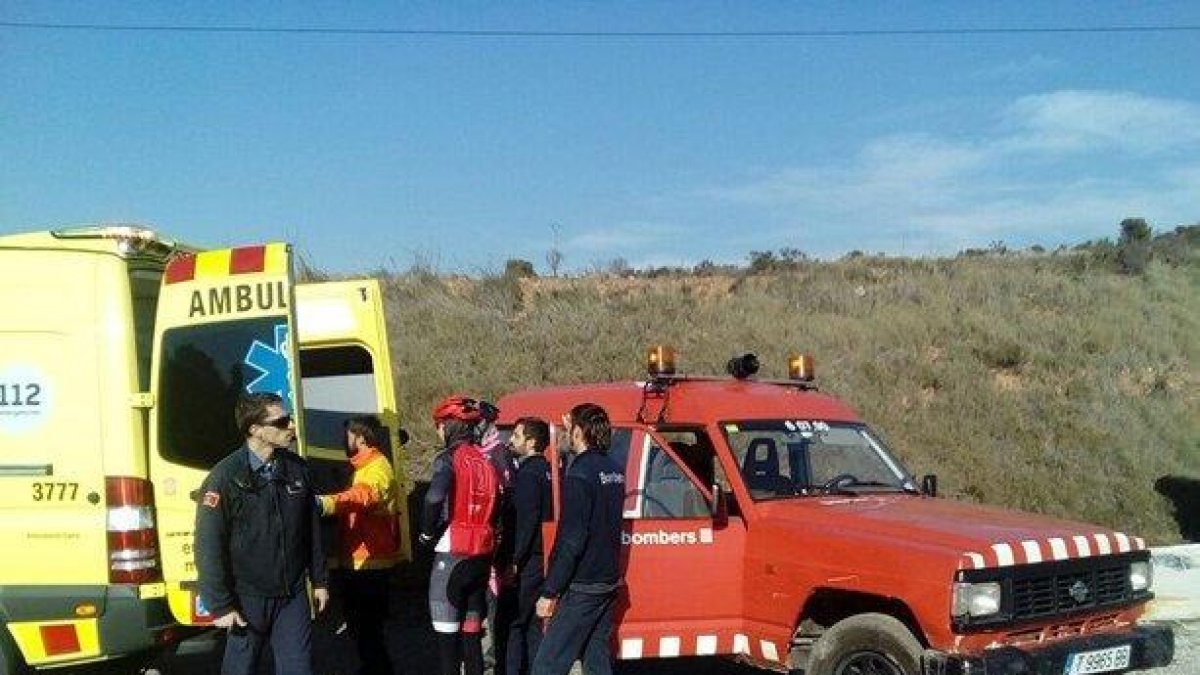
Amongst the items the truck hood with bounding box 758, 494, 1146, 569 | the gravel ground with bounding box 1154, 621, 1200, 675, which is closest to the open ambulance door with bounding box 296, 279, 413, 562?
the truck hood with bounding box 758, 494, 1146, 569

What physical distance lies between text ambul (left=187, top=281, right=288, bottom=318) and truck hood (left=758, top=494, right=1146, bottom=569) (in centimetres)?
289

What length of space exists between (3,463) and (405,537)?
2.47 metres

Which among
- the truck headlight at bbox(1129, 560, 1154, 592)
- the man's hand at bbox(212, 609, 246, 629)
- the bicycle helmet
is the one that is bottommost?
A: the truck headlight at bbox(1129, 560, 1154, 592)

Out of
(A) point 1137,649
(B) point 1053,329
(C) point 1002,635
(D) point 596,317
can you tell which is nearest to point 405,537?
(C) point 1002,635

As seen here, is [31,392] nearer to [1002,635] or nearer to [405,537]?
[405,537]

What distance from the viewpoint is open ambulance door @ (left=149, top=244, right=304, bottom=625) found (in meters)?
6.48

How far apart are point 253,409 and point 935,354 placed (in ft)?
55.2

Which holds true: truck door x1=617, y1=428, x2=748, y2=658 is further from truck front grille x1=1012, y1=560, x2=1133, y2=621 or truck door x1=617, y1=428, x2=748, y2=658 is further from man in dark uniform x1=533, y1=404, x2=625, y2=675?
truck front grille x1=1012, y1=560, x2=1133, y2=621

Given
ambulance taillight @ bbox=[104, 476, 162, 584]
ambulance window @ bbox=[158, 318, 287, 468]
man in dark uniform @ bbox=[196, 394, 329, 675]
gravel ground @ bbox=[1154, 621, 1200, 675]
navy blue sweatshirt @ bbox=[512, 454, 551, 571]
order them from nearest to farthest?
man in dark uniform @ bbox=[196, 394, 329, 675] < ambulance taillight @ bbox=[104, 476, 162, 584] < ambulance window @ bbox=[158, 318, 287, 468] < navy blue sweatshirt @ bbox=[512, 454, 551, 571] < gravel ground @ bbox=[1154, 621, 1200, 675]

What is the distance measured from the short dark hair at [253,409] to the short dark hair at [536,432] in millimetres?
1659

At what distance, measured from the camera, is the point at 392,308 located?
19734mm

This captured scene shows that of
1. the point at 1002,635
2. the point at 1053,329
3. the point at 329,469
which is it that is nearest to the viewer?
the point at 1002,635

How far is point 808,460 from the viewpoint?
7.43 m

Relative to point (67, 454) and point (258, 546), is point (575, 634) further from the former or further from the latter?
point (67, 454)
